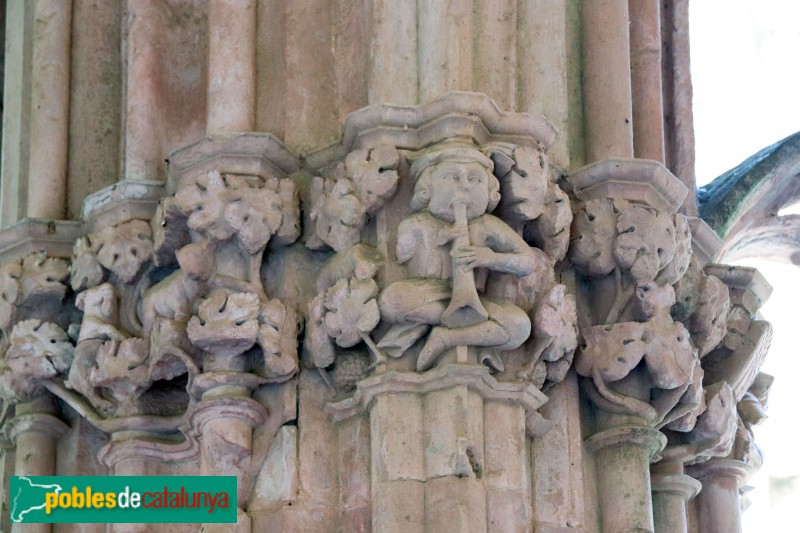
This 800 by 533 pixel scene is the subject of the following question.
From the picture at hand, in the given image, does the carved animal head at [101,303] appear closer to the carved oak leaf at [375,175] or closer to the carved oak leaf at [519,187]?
the carved oak leaf at [375,175]

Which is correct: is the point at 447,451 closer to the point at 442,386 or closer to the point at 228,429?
the point at 442,386

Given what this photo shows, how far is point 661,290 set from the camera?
6496 millimetres

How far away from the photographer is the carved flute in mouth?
6066mm

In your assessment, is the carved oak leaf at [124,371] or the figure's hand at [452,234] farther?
the carved oak leaf at [124,371]

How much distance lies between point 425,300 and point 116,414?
92 cm

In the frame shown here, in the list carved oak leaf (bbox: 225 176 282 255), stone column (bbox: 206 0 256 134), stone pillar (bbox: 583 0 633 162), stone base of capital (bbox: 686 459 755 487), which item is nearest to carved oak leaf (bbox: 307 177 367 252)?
carved oak leaf (bbox: 225 176 282 255)

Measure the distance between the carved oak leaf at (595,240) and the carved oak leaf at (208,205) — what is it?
892mm

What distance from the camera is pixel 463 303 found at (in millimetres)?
6059

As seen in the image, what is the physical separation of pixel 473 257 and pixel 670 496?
101 centimetres

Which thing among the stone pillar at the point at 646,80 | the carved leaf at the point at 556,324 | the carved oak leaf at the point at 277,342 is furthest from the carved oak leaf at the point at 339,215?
the stone pillar at the point at 646,80

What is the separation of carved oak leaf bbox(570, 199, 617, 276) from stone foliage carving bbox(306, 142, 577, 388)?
0.40 feet

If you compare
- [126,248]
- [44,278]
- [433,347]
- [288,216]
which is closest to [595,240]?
[433,347]

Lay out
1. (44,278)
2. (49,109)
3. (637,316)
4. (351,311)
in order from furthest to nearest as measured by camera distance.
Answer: (49,109) → (44,278) → (637,316) → (351,311)

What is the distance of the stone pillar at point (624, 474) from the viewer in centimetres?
633
